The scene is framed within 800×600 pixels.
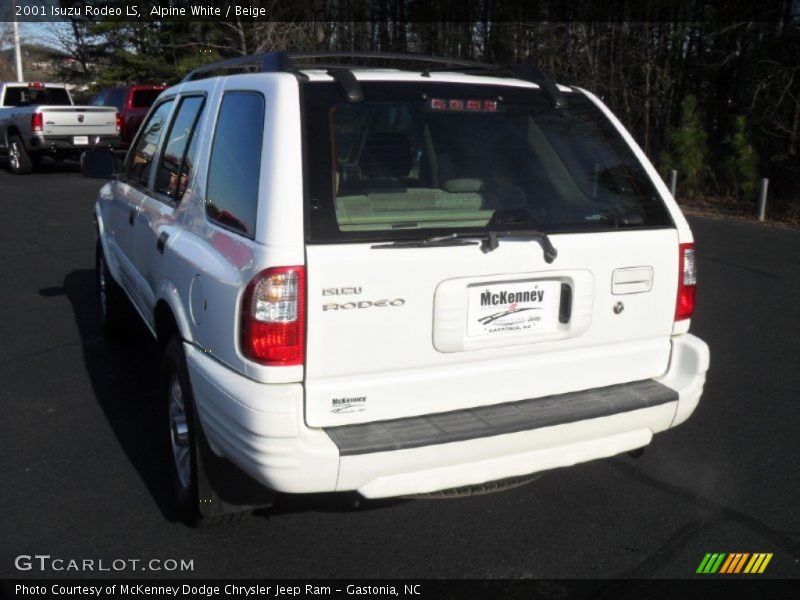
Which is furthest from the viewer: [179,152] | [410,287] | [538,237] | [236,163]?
[179,152]

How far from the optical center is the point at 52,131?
17891 mm

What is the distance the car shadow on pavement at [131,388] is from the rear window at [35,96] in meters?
15.6

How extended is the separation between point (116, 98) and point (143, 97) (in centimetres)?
73

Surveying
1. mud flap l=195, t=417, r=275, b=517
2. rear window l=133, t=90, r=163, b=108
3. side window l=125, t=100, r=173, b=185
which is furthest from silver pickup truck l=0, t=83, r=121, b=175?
mud flap l=195, t=417, r=275, b=517

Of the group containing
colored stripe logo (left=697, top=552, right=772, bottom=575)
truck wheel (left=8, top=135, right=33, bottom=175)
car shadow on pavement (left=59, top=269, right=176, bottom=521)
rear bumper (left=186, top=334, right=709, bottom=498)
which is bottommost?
truck wheel (left=8, top=135, right=33, bottom=175)

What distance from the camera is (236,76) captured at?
3395 mm

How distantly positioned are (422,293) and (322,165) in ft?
1.83

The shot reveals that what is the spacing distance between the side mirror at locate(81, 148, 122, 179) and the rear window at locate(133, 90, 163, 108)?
Result: 16993mm

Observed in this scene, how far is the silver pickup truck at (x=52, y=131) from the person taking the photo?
17.8 meters

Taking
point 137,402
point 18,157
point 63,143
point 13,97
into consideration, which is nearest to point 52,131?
point 63,143

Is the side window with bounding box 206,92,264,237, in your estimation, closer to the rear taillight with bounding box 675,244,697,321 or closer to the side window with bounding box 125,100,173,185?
the side window with bounding box 125,100,173,185

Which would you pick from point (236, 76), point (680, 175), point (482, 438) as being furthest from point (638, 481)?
point (680, 175)

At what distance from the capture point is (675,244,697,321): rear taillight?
3307 mm

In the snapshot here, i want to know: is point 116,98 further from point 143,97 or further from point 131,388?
point 131,388
